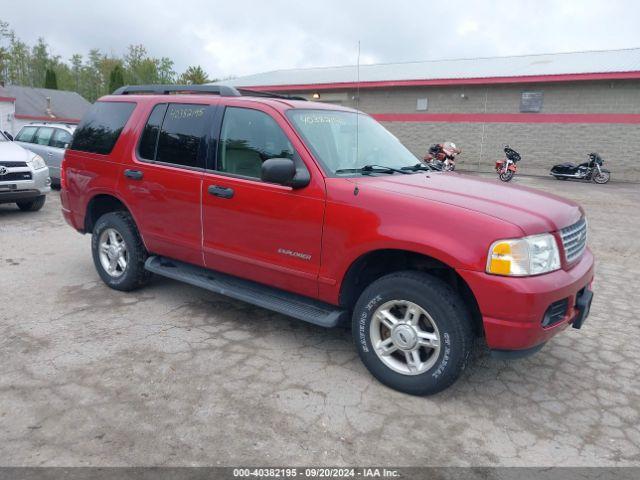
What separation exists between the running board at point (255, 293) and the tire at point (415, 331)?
9.7 inches

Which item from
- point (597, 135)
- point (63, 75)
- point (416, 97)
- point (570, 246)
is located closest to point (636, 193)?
point (597, 135)

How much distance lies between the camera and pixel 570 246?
329cm

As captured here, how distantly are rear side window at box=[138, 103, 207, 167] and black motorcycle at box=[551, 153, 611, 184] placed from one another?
56.2 feet

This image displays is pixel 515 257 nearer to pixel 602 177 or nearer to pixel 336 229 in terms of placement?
pixel 336 229

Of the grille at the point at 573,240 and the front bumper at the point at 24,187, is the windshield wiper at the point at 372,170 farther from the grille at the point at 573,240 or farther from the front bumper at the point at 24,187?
the front bumper at the point at 24,187

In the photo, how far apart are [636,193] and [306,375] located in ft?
49.6

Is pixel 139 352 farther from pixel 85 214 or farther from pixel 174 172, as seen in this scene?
pixel 85 214

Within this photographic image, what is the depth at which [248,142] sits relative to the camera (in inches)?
157

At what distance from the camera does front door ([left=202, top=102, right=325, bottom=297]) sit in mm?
3602

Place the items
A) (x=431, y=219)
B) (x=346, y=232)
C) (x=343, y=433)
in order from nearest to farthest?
(x=343, y=433)
(x=431, y=219)
(x=346, y=232)

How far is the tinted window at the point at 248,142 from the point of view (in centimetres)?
383

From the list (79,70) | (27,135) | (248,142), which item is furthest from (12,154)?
(79,70)

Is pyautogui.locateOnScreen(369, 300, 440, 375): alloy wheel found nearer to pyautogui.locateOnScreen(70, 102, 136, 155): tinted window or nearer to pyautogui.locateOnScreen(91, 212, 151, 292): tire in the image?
pyautogui.locateOnScreen(91, 212, 151, 292): tire

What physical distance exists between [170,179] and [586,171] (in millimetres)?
17527
